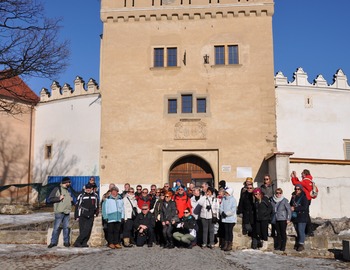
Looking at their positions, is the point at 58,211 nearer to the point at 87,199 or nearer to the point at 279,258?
the point at 87,199

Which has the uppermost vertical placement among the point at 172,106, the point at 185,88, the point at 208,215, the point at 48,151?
the point at 185,88

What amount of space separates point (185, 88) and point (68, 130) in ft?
31.0

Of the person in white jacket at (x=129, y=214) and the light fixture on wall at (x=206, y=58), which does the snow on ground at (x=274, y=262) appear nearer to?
the person in white jacket at (x=129, y=214)

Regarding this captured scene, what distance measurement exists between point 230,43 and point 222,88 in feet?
7.05

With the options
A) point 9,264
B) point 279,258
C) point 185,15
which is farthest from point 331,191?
point 9,264

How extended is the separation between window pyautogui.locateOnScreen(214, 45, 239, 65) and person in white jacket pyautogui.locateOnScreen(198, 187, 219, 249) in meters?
10.4

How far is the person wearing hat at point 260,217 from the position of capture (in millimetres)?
9828

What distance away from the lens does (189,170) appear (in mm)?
19453

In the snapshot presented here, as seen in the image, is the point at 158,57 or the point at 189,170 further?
the point at 158,57

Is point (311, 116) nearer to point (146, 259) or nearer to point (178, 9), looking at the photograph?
point (178, 9)

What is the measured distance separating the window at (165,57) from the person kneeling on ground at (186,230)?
10730mm

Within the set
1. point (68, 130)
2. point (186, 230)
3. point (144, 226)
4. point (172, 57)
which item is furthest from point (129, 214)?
point (68, 130)

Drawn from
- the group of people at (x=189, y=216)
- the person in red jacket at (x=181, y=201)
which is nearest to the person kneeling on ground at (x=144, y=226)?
the group of people at (x=189, y=216)

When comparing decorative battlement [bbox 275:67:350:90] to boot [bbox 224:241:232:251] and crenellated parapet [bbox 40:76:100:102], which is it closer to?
crenellated parapet [bbox 40:76:100:102]
